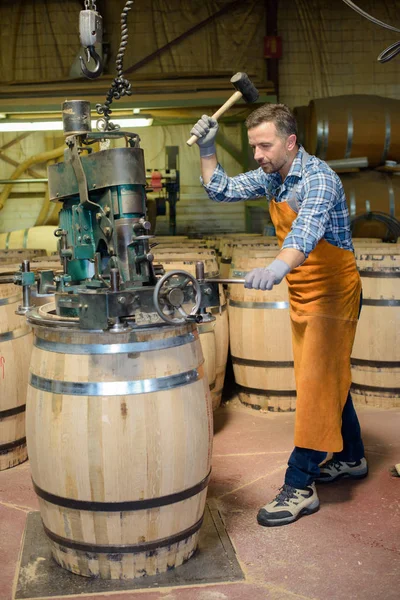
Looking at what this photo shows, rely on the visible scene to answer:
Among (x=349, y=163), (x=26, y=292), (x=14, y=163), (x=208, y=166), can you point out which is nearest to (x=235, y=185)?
(x=208, y=166)

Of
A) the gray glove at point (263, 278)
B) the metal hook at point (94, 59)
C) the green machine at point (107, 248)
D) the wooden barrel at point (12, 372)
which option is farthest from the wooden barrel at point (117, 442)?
the wooden barrel at point (12, 372)

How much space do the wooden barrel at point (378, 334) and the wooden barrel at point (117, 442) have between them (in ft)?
7.71

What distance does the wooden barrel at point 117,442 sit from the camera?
2.51m

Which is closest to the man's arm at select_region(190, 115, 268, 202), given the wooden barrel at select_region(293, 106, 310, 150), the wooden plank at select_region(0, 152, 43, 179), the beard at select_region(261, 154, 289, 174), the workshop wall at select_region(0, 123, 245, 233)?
the beard at select_region(261, 154, 289, 174)

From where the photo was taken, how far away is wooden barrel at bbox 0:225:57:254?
341 inches

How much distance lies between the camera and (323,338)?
3.26 m

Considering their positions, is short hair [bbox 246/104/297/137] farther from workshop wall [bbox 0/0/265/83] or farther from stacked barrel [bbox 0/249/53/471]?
workshop wall [bbox 0/0/265/83]

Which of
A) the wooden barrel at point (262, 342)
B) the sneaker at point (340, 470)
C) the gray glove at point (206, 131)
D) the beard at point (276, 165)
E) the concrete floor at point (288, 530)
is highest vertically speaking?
the gray glove at point (206, 131)

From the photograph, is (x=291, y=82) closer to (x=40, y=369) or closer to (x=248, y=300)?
(x=248, y=300)

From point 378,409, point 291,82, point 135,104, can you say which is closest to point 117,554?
point 378,409

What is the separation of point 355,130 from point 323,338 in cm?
526

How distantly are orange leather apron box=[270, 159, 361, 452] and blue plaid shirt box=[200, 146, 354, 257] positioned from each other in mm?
81

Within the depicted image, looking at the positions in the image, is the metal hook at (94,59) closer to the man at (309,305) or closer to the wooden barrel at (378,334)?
the man at (309,305)

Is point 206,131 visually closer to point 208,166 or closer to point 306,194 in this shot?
point 208,166
